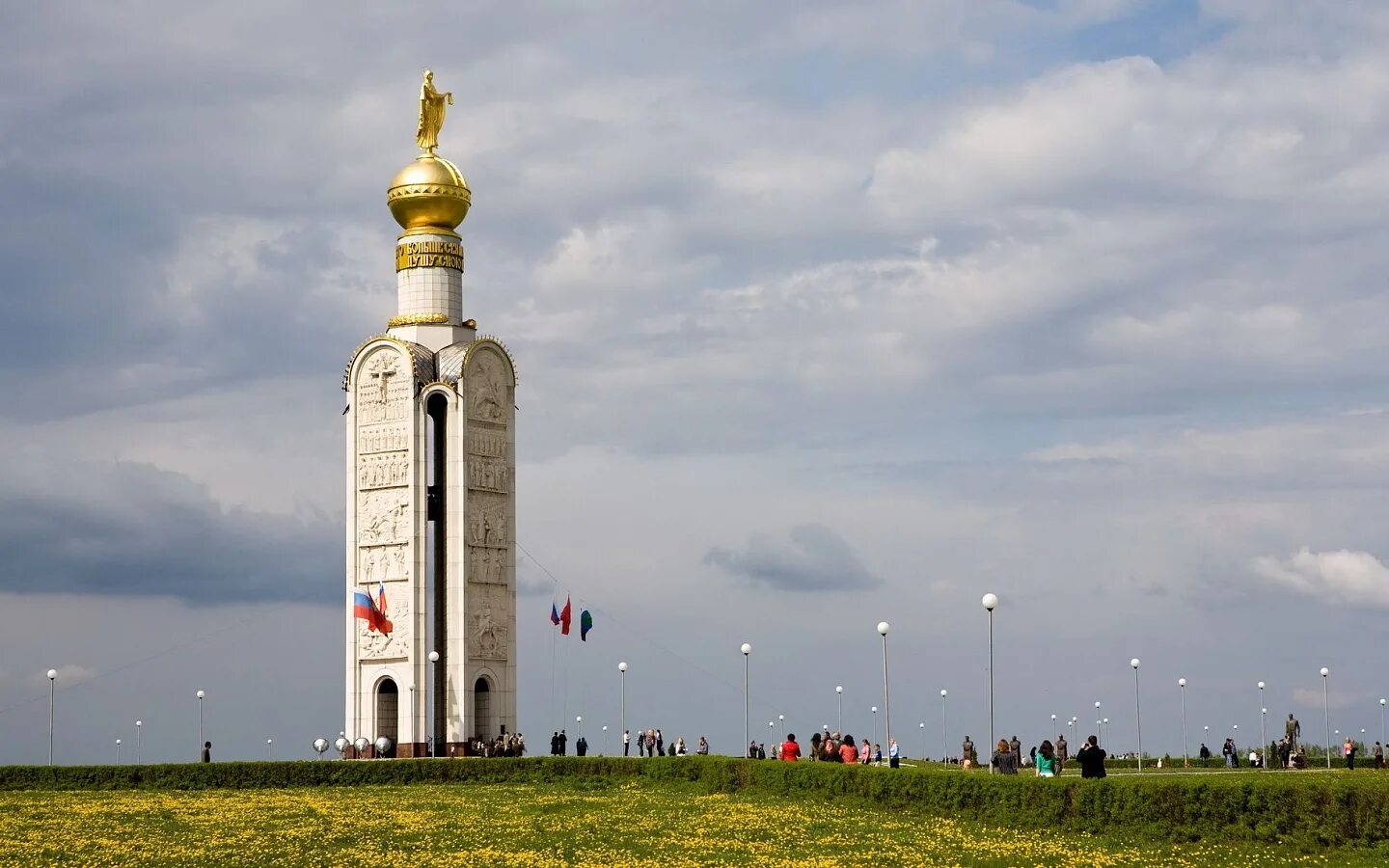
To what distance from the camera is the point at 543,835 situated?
1041 inches

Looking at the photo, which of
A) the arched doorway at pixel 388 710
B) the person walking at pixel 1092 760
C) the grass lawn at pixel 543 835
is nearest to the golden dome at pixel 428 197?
the arched doorway at pixel 388 710

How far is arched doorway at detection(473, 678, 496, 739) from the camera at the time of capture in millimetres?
52625

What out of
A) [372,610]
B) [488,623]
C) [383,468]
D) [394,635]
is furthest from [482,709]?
[383,468]

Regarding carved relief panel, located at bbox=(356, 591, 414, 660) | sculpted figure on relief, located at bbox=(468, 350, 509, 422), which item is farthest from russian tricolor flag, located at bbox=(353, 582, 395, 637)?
sculpted figure on relief, located at bbox=(468, 350, 509, 422)

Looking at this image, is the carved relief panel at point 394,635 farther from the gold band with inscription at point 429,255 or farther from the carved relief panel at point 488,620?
the gold band with inscription at point 429,255

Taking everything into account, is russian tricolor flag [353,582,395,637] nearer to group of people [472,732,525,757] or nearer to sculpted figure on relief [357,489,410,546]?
sculpted figure on relief [357,489,410,546]

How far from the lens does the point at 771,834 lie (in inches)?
1019

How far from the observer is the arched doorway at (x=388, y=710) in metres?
52.2

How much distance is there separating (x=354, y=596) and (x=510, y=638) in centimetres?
454

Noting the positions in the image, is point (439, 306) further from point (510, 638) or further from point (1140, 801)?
point (1140, 801)

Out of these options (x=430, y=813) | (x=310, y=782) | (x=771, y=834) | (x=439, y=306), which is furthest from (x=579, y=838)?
(x=439, y=306)

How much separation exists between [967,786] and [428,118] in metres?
33.4

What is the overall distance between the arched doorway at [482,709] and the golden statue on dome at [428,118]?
1548cm

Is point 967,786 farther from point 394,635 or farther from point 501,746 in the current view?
point 394,635
